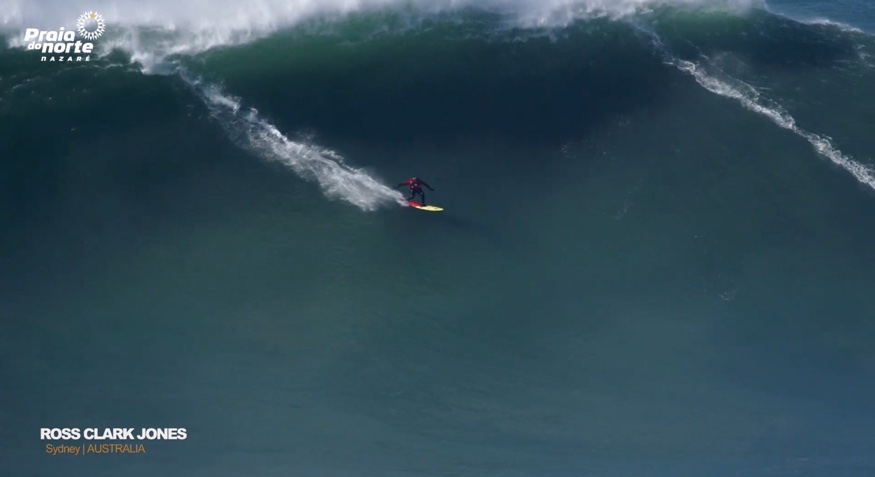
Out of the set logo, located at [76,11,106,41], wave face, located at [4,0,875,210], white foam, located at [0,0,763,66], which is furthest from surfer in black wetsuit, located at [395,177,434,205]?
logo, located at [76,11,106,41]

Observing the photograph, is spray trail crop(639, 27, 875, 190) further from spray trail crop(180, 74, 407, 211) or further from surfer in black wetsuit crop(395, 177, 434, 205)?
spray trail crop(180, 74, 407, 211)

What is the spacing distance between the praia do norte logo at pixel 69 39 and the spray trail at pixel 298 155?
764cm

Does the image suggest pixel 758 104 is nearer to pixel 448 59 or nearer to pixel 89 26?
pixel 448 59

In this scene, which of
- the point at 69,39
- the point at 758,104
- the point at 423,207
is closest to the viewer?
the point at 423,207

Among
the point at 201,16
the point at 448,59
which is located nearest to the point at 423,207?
the point at 448,59

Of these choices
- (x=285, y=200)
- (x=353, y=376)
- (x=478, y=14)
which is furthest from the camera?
(x=478, y=14)

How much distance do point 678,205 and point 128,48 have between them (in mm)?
36720

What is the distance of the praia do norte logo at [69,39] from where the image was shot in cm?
6122

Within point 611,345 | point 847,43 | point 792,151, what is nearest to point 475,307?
point 611,345

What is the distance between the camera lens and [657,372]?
171 feet

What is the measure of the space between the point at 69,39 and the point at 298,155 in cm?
1805

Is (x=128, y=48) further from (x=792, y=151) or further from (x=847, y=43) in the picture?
(x=847, y=43)

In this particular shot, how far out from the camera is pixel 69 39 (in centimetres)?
6191

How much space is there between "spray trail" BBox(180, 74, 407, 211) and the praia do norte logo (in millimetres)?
7644
